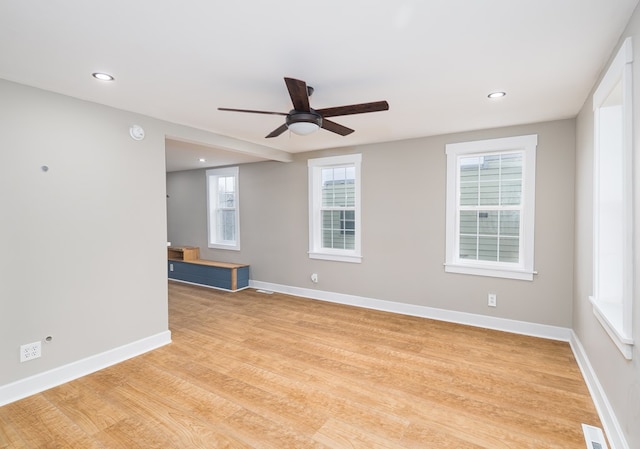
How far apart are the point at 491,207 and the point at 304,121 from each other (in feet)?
9.16

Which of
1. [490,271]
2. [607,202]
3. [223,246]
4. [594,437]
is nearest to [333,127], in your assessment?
[607,202]

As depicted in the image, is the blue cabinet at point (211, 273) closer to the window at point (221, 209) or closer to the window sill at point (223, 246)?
the window sill at point (223, 246)

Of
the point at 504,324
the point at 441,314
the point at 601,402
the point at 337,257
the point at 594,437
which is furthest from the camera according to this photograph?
the point at 337,257

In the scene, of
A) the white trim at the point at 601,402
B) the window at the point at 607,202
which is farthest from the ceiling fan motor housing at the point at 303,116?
the white trim at the point at 601,402

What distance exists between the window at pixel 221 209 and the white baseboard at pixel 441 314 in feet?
5.57

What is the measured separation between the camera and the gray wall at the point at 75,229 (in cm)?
251

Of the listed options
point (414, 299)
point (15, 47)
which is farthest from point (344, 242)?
point (15, 47)

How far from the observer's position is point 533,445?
78.3 inches

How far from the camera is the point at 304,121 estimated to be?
2369 mm

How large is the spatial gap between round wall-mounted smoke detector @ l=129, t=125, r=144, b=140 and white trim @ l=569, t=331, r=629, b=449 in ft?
14.2

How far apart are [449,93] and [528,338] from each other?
283 centimetres

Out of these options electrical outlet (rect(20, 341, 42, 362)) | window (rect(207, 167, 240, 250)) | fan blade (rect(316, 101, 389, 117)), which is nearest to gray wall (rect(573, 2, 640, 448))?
fan blade (rect(316, 101, 389, 117))

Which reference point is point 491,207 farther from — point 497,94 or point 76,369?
point 76,369

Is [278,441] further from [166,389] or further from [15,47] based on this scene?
[15,47]
